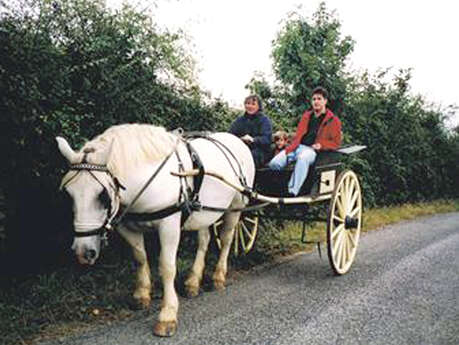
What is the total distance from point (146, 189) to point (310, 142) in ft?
9.55

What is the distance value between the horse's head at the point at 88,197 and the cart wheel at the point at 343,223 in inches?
118

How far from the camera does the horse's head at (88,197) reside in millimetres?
3449

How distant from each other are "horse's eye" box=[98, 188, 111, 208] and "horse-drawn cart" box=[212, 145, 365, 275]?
231 centimetres

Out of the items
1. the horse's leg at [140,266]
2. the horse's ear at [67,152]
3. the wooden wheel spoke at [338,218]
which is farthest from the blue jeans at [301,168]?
the horse's ear at [67,152]

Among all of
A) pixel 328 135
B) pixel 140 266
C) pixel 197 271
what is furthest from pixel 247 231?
pixel 140 266

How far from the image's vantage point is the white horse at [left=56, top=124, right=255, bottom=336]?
3480mm

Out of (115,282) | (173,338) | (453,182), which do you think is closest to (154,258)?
(115,282)

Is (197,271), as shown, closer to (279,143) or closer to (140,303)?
(140,303)

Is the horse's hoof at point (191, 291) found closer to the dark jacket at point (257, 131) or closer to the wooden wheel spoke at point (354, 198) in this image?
the dark jacket at point (257, 131)

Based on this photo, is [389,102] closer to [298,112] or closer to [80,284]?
[298,112]

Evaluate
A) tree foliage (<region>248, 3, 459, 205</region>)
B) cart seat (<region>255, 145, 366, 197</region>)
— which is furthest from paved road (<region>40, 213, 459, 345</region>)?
tree foliage (<region>248, 3, 459, 205</region>)

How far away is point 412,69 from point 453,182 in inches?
289

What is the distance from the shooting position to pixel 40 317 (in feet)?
13.2

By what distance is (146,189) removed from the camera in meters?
3.94
